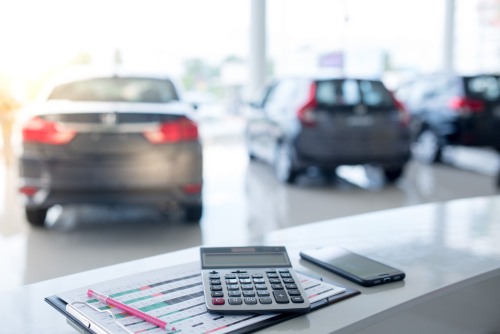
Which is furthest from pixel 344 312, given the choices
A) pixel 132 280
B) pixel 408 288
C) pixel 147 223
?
pixel 147 223

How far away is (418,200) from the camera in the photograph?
5.33 meters

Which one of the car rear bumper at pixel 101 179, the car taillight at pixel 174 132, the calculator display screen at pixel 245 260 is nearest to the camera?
the calculator display screen at pixel 245 260

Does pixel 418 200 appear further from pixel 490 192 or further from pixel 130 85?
pixel 130 85

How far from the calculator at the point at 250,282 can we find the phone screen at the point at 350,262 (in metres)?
0.13

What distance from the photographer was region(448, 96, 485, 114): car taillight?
22.5 ft

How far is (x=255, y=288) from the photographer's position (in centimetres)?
99

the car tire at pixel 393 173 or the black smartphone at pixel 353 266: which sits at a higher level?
the black smartphone at pixel 353 266

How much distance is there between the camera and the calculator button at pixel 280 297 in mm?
940

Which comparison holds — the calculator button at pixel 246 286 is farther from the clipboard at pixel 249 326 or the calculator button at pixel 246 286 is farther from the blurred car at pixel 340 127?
the blurred car at pixel 340 127

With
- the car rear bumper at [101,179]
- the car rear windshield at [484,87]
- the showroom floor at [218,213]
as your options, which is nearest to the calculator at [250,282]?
the showroom floor at [218,213]

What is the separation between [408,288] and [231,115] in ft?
38.6

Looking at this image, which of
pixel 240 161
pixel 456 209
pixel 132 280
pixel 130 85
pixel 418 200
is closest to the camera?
pixel 132 280

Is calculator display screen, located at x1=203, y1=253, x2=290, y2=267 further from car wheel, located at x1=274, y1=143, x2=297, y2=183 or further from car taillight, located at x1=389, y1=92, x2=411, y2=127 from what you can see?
car taillight, located at x1=389, y1=92, x2=411, y2=127

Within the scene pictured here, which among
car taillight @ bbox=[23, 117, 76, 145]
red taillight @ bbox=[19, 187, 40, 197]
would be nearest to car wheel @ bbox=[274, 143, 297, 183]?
car taillight @ bbox=[23, 117, 76, 145]
